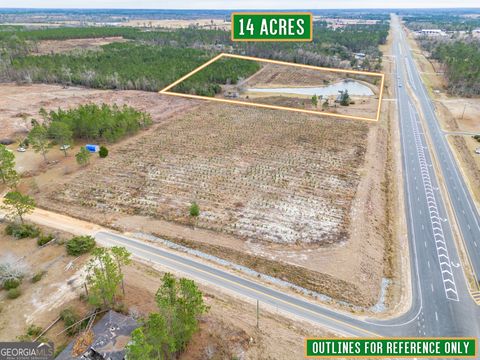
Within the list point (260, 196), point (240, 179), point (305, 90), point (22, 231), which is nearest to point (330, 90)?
point (305, 90)

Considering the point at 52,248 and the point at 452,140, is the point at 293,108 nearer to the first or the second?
the point at 452,140

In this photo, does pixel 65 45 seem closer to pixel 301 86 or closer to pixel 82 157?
pixel 301 86

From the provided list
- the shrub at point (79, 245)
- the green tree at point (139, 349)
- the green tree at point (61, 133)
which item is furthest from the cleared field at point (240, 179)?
the green tree at point (139, 349)

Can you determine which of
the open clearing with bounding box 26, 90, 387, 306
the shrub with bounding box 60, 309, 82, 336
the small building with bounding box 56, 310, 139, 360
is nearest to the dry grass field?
the open clearing with bounding box 26, 90, 387, 306

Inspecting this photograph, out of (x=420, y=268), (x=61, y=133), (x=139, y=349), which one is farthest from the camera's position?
(x=61, y=133)

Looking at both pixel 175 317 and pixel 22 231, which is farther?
pixel 22 231

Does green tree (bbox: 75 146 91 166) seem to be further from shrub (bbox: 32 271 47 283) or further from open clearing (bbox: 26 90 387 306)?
shrub (bbox: 32 271 47 283)
